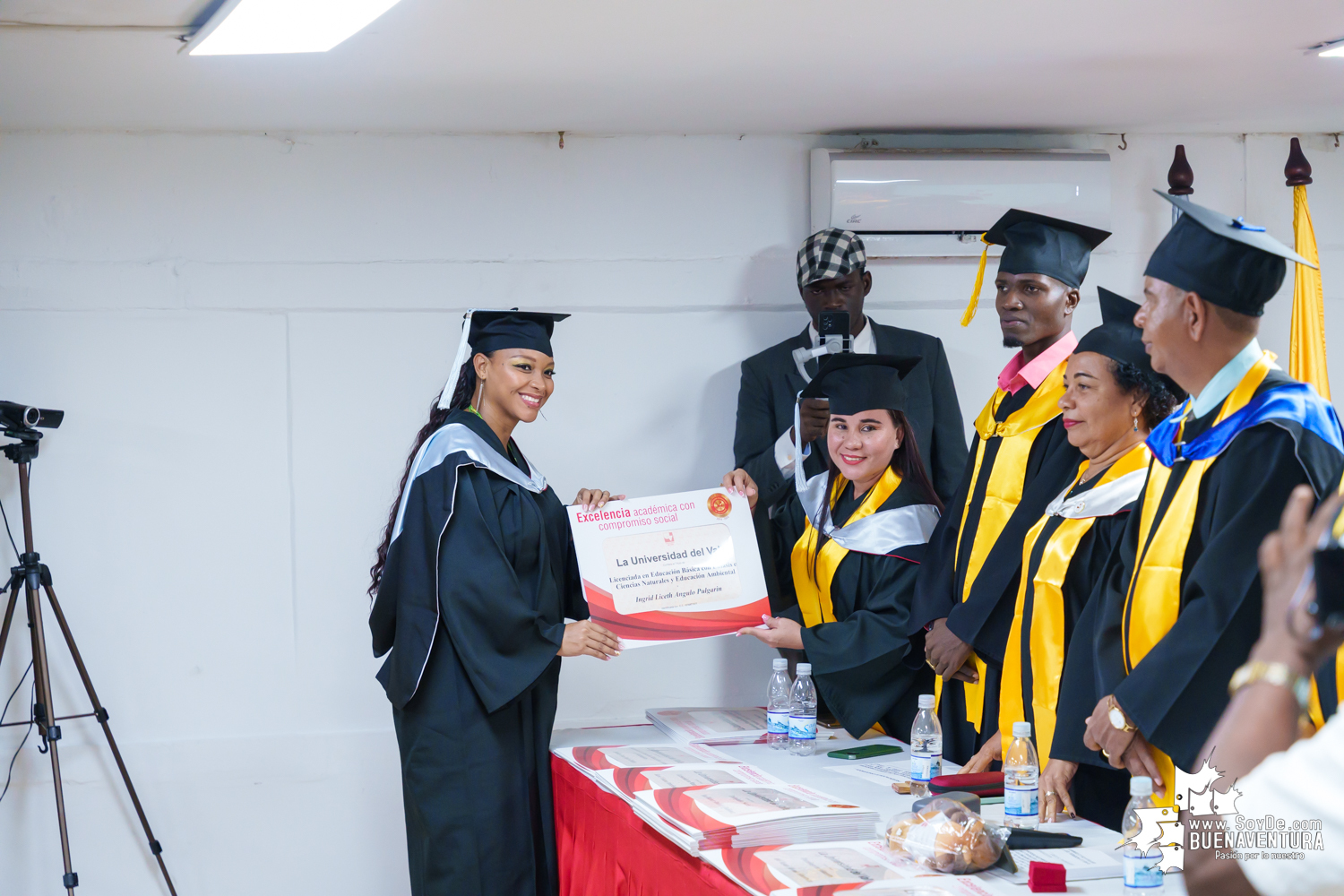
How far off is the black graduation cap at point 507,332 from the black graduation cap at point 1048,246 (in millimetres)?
1191

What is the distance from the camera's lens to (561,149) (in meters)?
4.19

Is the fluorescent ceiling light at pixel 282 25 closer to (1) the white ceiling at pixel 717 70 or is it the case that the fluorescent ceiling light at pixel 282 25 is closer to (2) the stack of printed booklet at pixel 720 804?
(1) the white ceiling at pixel 717 70

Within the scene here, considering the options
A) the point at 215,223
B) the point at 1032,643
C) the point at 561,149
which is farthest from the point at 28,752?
the point at 1032,643

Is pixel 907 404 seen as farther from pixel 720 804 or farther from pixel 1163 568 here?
pixel 720 804

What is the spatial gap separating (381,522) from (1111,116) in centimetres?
299

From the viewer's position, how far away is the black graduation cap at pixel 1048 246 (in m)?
2.91

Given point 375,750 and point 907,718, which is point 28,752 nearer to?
point 375,750

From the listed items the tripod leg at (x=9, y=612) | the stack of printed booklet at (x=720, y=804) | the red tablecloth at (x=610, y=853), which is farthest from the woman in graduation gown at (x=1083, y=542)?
the tripod leg at (x=9, y=612)

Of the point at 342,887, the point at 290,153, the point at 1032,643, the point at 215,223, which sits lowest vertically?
the point at 342,887

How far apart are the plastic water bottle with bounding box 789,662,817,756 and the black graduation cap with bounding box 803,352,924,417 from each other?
0.69 metres

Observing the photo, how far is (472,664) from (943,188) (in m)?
2.46

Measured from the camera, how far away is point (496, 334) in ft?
10.3

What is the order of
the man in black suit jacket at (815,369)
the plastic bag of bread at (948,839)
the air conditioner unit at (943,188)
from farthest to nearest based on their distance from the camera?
1. the air conditioner unit at (943,188)
2. the man in black suit jacket at (815,369)
3. the plastic bag of bread at (948,839)

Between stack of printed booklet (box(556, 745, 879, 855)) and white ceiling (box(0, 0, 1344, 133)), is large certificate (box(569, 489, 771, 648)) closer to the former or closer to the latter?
stack of printed booklet (box(556, 745, 879, 855))
